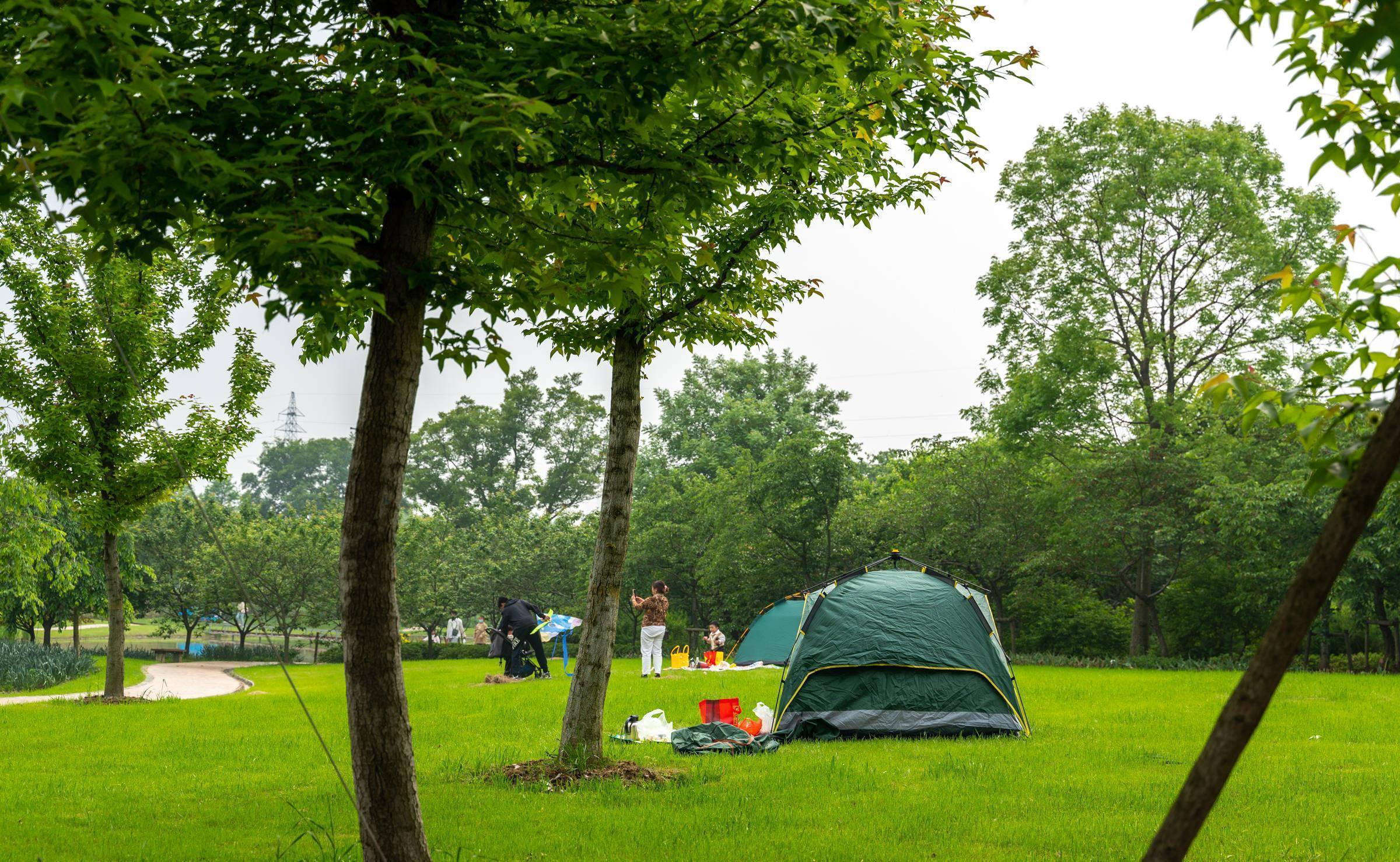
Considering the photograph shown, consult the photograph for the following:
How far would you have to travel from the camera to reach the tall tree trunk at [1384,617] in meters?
19.9

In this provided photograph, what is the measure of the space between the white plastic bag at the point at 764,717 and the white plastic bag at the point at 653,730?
978 millimetres

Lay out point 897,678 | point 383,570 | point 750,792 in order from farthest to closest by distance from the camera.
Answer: point 897,678 < point 750,792 < point 383,570

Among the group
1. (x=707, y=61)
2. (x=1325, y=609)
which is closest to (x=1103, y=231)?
(x=1325, y=609)

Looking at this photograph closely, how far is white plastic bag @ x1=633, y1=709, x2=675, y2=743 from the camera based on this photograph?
10.5 metres

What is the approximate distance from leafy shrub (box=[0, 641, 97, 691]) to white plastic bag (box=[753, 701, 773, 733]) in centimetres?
1641

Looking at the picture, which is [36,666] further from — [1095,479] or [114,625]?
[1095,479]

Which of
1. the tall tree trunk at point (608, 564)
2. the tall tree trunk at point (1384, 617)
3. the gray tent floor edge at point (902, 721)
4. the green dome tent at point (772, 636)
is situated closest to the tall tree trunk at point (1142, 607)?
the tall tree trunk at point (1384, 617)

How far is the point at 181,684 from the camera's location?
22172 millimetres

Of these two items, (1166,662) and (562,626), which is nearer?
(562,626)

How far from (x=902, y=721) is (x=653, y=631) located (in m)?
8.11

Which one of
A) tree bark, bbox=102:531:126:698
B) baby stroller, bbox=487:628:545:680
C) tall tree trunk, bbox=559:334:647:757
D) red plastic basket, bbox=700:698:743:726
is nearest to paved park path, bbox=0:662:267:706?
tree bark, bbox=102:531:126:698

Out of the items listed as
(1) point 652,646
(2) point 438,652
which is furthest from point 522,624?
(2) point 438,652

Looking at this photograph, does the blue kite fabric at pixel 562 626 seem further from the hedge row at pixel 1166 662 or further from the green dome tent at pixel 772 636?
the hedge row at pixel 1166 662

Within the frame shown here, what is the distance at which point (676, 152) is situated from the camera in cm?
539
